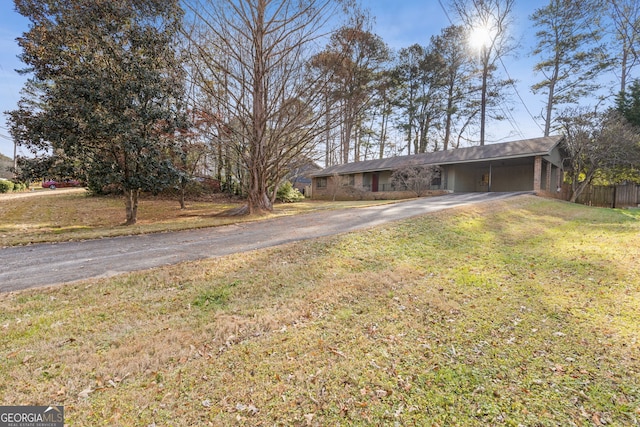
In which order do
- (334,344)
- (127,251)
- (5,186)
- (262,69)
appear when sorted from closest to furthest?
(334,344) → (127,251) → (262,69) → (5,186)

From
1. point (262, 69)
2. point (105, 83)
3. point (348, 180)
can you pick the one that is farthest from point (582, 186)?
Result: point (105, 83)

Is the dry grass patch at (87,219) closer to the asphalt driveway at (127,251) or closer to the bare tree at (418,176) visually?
the asphalt driveway at (127,251)

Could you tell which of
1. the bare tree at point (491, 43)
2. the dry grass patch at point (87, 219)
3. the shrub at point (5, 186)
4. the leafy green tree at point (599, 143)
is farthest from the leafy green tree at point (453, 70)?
the shrub at point (5, 186)

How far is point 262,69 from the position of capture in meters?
11.9

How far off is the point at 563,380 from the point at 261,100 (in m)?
12.6

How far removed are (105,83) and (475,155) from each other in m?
21.2

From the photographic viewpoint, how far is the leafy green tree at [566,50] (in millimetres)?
22453

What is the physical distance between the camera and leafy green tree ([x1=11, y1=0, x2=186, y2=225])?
29.9 feet

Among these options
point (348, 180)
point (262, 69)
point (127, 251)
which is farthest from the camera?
point (348, 180)

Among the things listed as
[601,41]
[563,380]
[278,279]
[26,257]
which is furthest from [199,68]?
[601,41]

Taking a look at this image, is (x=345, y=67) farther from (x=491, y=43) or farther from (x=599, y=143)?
(x=491, y=43)

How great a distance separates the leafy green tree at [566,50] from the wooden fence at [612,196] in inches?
272

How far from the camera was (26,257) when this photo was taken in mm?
5723

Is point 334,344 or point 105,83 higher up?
point 105,83
